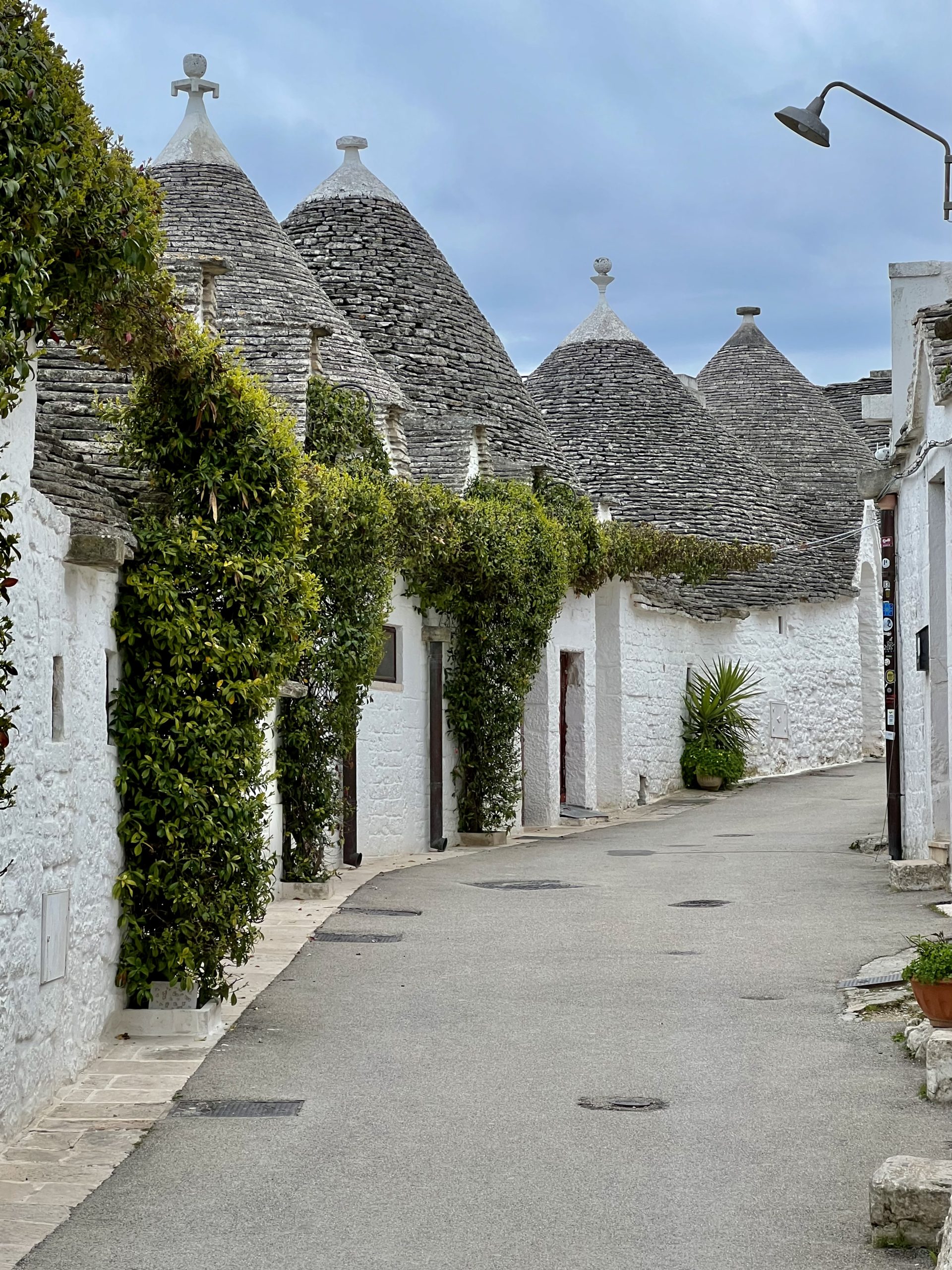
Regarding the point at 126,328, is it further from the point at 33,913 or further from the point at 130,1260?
the point at 130,1260

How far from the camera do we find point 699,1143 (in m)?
6.27

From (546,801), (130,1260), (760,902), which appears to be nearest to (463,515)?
(546,801)

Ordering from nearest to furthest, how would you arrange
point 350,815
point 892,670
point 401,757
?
point 892,670
point 350,815
point 401,757

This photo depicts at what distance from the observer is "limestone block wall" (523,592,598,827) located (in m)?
21.7

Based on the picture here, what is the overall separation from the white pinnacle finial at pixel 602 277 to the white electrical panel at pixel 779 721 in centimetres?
944

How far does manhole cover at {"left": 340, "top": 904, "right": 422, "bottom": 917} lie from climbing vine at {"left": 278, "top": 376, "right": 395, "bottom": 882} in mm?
1033

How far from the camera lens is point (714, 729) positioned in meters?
26.6

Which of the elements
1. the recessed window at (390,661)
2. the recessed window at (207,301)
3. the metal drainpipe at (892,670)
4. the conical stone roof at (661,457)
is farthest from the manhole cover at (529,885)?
the conical stone roof at (661,457)

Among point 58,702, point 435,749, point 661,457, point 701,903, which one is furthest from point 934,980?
point 661,457

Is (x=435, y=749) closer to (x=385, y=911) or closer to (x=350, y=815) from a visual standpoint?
(x=350, y=815)

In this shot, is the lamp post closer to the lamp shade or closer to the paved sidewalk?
the lamp shade

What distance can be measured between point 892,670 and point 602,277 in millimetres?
18811

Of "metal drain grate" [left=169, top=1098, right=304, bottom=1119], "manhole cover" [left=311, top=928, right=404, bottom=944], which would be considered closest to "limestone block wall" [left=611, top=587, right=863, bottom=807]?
"manhole cover" [left=311, top=928, right=404, bottom=944]

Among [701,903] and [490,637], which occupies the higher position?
[490,637]
